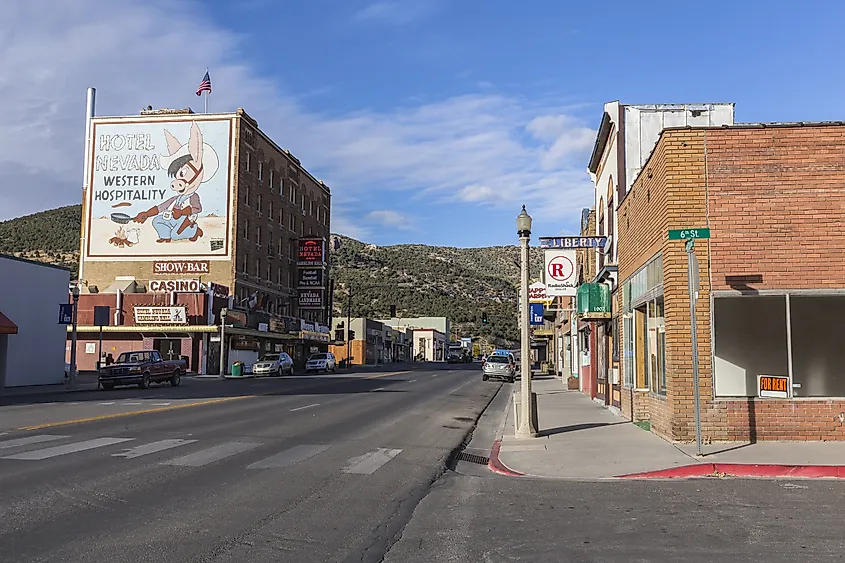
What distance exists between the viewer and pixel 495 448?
1531 cm

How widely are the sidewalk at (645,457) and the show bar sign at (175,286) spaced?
4670 centimetres

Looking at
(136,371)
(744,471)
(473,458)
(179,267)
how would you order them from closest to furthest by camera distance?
1. (744,471)
2. (473,458)
3. (136,371)
4. (179,267)

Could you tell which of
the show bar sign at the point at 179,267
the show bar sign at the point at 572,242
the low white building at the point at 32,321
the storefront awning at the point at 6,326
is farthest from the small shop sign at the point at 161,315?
the show bar sign at the point at 572,242

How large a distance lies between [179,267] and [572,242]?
48.4m

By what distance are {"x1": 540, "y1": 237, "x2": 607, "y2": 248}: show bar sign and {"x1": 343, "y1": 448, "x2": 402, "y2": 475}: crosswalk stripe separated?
922cm

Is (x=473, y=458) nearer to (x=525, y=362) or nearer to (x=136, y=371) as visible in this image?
(x=525, y=362)

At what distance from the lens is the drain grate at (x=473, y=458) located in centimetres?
1419

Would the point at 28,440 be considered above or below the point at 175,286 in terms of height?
below

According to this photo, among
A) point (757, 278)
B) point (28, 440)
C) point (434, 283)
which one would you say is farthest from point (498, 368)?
point (434, 283)

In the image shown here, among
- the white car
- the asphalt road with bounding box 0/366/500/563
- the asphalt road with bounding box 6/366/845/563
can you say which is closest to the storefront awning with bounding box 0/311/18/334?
the asphalt road with bounding box 0/366/500/563

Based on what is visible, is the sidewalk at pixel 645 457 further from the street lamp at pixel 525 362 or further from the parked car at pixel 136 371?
the parked car at pixel 136 371

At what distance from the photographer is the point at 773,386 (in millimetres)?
14047

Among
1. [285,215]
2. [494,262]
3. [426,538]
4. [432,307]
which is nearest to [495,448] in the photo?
[426,538]

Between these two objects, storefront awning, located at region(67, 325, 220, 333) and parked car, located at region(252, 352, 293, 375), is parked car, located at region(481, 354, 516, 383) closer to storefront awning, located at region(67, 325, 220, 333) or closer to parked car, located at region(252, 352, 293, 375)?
parked car, located at region(252, 352, 293, 375)
